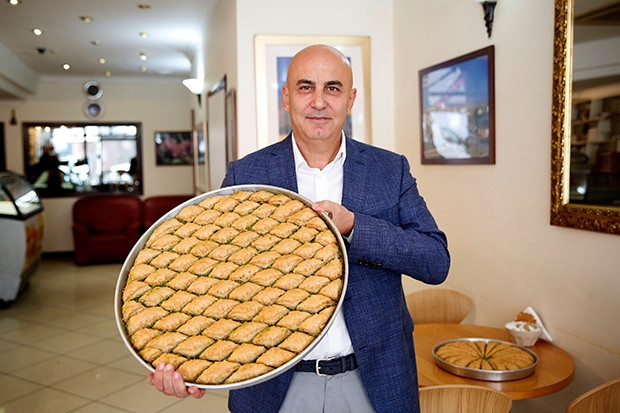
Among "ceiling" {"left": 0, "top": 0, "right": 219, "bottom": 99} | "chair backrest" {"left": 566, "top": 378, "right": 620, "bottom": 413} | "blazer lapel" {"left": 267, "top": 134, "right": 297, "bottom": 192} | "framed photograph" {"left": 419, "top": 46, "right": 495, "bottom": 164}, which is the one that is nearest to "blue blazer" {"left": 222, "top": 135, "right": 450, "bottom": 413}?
"blazer lapel" {"left": 267, "top": 134, "right": 297, "bottom": 192}

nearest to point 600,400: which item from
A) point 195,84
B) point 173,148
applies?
point 195,84

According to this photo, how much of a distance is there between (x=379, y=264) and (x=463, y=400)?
65 centimetres

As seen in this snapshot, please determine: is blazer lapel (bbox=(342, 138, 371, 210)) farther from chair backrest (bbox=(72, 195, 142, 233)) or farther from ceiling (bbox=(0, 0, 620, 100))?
chair backrest (bbox=(72, 195, 142, 233))

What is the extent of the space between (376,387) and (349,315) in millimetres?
187

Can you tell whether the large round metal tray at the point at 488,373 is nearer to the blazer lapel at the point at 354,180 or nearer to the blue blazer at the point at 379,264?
the blue blazer at the point at 379,264

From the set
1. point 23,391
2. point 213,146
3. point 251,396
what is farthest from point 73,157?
point 251,396

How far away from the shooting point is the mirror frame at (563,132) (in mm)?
2146

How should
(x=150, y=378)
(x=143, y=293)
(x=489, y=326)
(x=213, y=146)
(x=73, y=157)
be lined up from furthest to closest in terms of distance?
(x=73, y=157) < (x=213, y=146) < (x=489, y=326) < (x=143, y=293) < (x=150, y=378)

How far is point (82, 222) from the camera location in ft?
29.6

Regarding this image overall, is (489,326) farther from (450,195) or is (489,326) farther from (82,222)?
(82,222)

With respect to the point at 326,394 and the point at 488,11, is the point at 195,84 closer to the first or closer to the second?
the point at 488,11

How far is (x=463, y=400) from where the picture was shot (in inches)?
65.0

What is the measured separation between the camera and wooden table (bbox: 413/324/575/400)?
1.99 metres

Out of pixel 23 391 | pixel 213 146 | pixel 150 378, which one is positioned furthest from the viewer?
pixel 213 146
